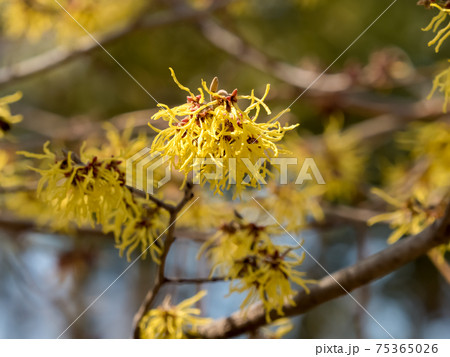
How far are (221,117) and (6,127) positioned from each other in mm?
743

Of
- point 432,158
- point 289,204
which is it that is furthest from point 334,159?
point 289,204

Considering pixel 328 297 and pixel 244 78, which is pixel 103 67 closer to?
pixel 244 78

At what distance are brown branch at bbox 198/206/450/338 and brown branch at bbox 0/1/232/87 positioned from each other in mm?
1537

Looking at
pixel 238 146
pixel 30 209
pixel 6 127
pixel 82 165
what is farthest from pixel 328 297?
pixel 30 209

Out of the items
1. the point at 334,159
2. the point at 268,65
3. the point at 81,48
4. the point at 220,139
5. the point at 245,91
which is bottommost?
the point at 220,139

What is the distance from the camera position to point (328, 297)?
139cm

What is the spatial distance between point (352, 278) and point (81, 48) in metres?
1.77

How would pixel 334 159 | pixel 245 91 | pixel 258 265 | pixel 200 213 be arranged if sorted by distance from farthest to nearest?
pixel 245 91 → pixel 334 159 → pixel 200 213 → pixel 258 265

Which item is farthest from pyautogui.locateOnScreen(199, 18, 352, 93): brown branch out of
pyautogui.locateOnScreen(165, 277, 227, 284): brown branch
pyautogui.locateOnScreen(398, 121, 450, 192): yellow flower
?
pyautogui.locateOnScreen(165, 277, 227, 284): brown branch

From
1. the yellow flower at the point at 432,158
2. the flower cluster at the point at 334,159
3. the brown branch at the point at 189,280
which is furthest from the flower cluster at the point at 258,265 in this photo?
the flower cluster at the point at 334,159

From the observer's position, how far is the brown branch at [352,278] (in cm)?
A: 130

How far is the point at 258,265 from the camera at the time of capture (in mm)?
1426

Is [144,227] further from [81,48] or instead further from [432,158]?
[432,158]

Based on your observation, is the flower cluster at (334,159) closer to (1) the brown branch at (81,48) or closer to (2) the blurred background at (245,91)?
(2) the blurred background at (245,91)
